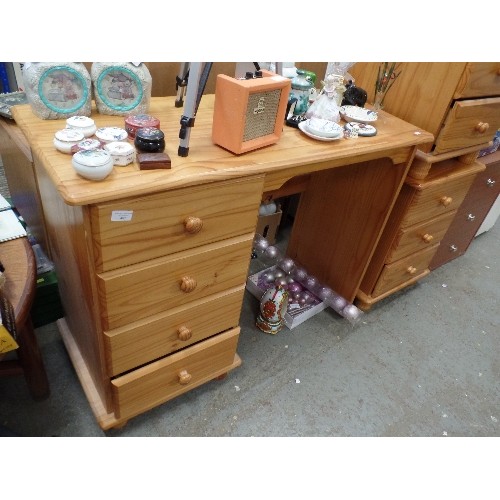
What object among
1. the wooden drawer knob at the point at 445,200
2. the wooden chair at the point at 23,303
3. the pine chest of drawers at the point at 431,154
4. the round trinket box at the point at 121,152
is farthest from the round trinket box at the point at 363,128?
the wooden chair at the point at 23,303

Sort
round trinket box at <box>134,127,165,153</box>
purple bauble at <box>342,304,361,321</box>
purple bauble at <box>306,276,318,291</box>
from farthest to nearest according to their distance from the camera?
purple bauble at <box>306,276,318,291</box> → purple bauble at <box>342,304,361,321</box> → round trinket box at <box>134,127,165,153</box>

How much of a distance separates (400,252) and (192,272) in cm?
102

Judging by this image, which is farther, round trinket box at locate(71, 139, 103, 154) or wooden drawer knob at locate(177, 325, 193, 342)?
wooden drawer knob at locate(177, 325, 193, 342)

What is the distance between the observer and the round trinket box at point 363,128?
116 centimetres

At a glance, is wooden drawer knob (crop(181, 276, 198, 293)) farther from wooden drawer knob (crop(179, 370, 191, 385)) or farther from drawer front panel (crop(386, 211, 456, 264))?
drawer front panel (crop(386, 211, 456, 264))

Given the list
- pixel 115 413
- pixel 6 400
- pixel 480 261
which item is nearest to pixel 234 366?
pixel 115 413

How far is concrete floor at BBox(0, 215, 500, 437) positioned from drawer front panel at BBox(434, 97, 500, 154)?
77cm

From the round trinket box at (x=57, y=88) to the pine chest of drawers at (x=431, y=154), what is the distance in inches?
40.2

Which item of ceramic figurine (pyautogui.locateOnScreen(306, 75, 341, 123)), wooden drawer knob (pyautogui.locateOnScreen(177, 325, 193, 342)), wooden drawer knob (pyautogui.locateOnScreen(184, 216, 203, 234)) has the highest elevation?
ceramic figurine (pyautogui.locateOnScreen(306, 75, 341, 123))

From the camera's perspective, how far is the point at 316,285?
1784mm

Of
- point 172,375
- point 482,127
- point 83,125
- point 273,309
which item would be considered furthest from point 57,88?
point 482,127

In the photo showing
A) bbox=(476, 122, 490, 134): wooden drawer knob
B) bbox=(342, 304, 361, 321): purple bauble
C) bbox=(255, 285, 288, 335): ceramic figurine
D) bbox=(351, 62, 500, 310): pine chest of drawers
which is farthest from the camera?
bbox=(342, 304, 361, 321): purple bauble

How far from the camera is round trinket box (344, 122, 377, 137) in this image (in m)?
1.16

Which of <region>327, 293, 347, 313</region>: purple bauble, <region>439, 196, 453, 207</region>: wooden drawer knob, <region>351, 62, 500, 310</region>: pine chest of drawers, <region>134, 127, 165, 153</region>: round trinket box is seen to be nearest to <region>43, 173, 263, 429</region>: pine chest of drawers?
<region>134, 127, 165, 153</region>: round trinket box
